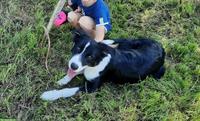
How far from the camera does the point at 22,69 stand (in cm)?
434

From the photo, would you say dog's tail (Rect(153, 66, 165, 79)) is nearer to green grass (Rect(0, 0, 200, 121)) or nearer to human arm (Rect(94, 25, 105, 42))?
green grass (Rect(0, 0, 200, 121))

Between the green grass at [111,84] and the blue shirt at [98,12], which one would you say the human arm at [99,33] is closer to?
the blue shirt at [98,12]

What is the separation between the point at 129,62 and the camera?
416cm

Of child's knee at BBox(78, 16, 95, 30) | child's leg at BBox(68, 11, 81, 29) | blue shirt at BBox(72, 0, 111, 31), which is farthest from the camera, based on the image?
child's leg at BBox(68, 11, 81, 29)

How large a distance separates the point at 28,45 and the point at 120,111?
1.16 meters

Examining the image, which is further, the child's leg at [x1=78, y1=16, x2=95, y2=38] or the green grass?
the child's leg at [x1=78, y1=16, x2=95, y2=38]

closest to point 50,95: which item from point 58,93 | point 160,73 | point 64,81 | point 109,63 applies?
point 58,93

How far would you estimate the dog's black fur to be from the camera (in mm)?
3991

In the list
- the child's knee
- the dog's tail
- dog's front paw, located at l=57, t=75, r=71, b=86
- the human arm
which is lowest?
the dog's tail

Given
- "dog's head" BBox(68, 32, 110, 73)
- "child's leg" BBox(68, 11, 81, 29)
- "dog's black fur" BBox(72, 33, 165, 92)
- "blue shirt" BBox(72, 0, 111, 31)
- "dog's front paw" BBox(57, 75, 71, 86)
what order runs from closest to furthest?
1. "dog's head" BBox(68, 32, 110, 73)
2. "dog's black fur" BBox(72, 33, 165, 92)
3. "dog's front paw" BBox(57, 75, 71, 86)
4. "blue shirt" BBox(72, 0, 111, 31)
5. "child's leg" BBox(68, 11, 81, 29)

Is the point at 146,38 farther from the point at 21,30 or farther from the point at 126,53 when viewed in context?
the point at 21,30

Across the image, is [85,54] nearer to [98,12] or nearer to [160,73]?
[98,12]

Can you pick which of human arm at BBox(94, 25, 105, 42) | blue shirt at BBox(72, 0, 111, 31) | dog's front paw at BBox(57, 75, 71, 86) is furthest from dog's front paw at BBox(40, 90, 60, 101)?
blue shirt at BBox(72, 0, 111, 31)

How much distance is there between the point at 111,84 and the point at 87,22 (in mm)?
686
